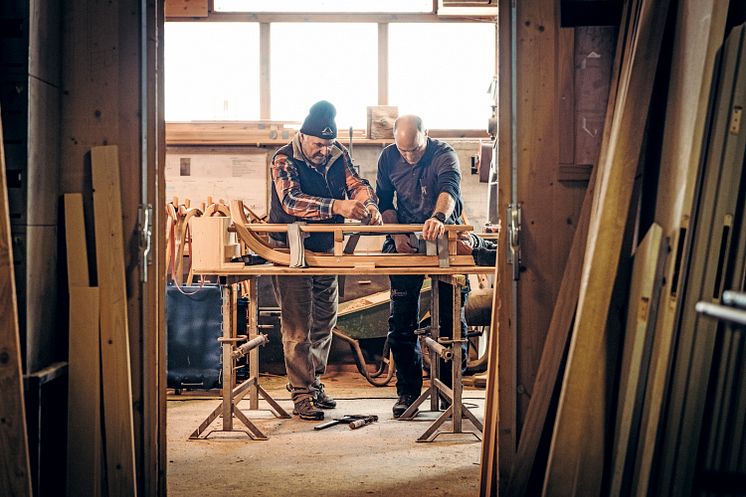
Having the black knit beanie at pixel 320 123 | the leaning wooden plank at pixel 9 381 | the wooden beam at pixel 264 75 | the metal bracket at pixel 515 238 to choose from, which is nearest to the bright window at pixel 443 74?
the wooden beam at pixel 264 75

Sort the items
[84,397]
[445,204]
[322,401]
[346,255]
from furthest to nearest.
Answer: [322,401] < [445,204] < [346,255] < [84,397]

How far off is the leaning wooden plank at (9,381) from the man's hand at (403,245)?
9.61ft

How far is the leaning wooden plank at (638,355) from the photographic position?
2.55 metres

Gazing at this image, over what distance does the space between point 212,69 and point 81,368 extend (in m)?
5.99

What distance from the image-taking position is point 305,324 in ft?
17.0

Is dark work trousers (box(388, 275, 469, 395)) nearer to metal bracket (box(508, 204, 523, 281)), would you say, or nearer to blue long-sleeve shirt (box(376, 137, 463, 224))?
blue long-sleeve shirt (box(376, 137, 463, 224))

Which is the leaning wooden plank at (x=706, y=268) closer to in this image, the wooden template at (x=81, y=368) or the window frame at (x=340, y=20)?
the wooden template at (x=81, y=368)

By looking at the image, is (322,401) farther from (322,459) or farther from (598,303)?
(598,303)

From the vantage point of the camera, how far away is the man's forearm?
5.05 m

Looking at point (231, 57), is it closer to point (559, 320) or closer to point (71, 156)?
point (71, 156)

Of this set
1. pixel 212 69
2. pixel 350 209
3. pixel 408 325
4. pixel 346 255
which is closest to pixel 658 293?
pixel 346 255

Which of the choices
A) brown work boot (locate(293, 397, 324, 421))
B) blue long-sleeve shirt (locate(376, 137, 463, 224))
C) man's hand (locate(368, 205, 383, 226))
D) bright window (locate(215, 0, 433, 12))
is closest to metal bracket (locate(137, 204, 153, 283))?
man's hand (locate(368, 205, 383, 226))

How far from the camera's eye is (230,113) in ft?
27.2

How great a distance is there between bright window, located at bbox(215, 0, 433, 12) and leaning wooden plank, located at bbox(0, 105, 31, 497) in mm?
6108
